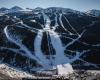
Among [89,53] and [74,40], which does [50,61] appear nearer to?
[89,53]

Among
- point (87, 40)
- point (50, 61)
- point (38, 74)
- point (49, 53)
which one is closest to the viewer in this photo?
point (38, 74)

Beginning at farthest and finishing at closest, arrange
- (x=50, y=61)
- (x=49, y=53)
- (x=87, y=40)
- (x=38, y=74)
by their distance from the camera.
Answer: (x=87, y=40)
(x=49, y=53)
(x=50, y=61)
(x=38, y=74)

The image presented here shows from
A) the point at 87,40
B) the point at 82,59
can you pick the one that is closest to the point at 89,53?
the point at 82,59

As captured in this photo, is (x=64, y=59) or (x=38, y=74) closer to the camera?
(x=38, y=74)

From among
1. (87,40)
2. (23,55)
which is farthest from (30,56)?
(87,40)

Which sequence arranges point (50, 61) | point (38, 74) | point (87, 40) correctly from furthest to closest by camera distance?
point (87, 40), point (50, 61), point (38, 74)

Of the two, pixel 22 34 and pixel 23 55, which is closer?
pixel 23 55

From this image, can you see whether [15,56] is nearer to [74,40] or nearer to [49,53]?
[49,53]

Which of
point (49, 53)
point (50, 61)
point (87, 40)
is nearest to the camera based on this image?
point (50, 61)
